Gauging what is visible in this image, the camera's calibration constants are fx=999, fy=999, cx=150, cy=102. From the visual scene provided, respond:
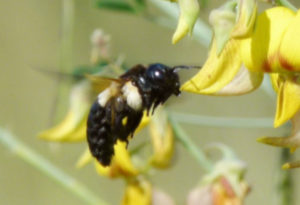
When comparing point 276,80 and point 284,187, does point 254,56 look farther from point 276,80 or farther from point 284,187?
point 284,187

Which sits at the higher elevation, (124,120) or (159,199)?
(124,120)

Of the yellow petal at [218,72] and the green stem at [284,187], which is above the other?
the yellow petal at [218,72]

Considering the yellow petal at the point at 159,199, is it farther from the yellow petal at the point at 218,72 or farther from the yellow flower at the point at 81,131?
the yellow petal at the point at 218,72

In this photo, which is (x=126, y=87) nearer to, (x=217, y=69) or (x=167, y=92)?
(x=167, y=92)

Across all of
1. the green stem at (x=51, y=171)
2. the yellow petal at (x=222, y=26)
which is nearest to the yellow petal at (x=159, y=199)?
the green stem at (x=51, y=171)

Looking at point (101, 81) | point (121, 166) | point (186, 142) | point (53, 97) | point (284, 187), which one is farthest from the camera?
point (53, 97)

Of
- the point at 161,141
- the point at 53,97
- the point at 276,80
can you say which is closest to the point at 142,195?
the point at 161,141

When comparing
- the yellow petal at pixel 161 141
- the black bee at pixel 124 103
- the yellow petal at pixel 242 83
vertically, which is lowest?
the yellow petal at pixel 161 141

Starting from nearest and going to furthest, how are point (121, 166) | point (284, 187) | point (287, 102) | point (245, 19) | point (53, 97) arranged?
point (245, 19) → point (287, 102) → point (284, 187) → point (121, 166) → point (53, 97)
